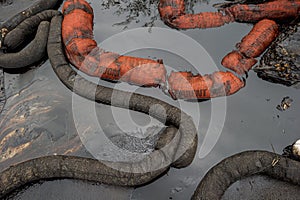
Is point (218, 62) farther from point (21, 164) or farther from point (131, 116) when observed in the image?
point (21, 164)

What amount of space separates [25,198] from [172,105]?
8.66 ft

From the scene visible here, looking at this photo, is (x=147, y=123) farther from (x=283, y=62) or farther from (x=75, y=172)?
(x=283, y=62)

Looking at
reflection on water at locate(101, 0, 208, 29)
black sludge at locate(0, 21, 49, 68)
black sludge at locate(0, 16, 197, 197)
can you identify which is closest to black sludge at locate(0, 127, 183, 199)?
black sludge at locate(0, 16, 197, 197)

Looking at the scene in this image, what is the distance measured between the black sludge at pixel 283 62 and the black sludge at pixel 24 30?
13.8ft

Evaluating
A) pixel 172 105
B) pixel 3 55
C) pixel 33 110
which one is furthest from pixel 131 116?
pixel 3 55

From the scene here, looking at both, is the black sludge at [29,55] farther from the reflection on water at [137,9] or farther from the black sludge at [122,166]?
the black sludge at [122,166]

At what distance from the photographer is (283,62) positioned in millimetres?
5531

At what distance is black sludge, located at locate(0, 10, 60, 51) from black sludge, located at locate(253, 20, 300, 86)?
422 cm

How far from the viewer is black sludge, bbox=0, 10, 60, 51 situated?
241 inches

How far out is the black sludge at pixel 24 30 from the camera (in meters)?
6.12

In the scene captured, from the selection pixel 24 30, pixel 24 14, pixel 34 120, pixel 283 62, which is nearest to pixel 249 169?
pixel 283 62

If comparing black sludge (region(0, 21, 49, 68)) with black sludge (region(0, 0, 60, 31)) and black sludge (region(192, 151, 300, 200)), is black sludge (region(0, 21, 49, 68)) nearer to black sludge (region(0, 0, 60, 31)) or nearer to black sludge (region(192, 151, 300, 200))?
black sludge (region(0, 0, 60, 31))

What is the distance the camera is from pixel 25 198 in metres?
4.65

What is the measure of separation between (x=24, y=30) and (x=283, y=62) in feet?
16.1
